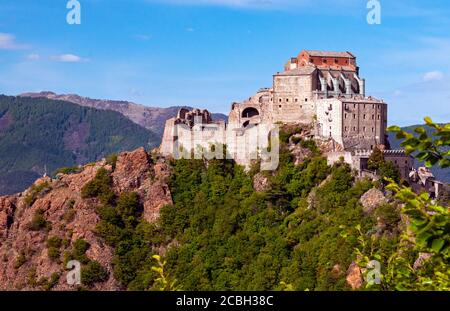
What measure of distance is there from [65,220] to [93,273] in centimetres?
738

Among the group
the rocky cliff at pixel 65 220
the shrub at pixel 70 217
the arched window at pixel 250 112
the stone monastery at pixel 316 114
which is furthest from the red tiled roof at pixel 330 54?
the shrub at pixel 70 217

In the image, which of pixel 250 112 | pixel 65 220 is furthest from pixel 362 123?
pixel 65 220

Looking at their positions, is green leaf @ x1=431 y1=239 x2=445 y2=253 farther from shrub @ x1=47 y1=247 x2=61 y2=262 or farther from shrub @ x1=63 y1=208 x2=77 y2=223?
shrub @ x1=63 y1=208 x2=77 y2=223

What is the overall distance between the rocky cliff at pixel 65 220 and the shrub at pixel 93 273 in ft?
1.43

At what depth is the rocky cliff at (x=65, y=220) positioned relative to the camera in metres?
93.6

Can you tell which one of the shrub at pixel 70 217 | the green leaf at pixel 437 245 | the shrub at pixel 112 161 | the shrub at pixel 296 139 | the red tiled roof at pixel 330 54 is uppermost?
the red tiled roof at pixel 330 54

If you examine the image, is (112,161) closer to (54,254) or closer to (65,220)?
(65,220)

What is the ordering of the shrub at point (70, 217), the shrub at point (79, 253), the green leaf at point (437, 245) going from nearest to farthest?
the green leaf at point (437, 245) < the shrub at point (79, 253) < the shrub at point (70, 217)

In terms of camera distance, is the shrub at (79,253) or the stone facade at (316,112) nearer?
the stone facade at (316,112)

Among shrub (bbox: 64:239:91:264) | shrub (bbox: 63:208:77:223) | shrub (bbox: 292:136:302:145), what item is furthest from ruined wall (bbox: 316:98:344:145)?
shrub (bbox: 63:208:77:223)

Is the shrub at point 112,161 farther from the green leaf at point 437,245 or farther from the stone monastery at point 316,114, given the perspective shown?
the green leaf at point 437,245
